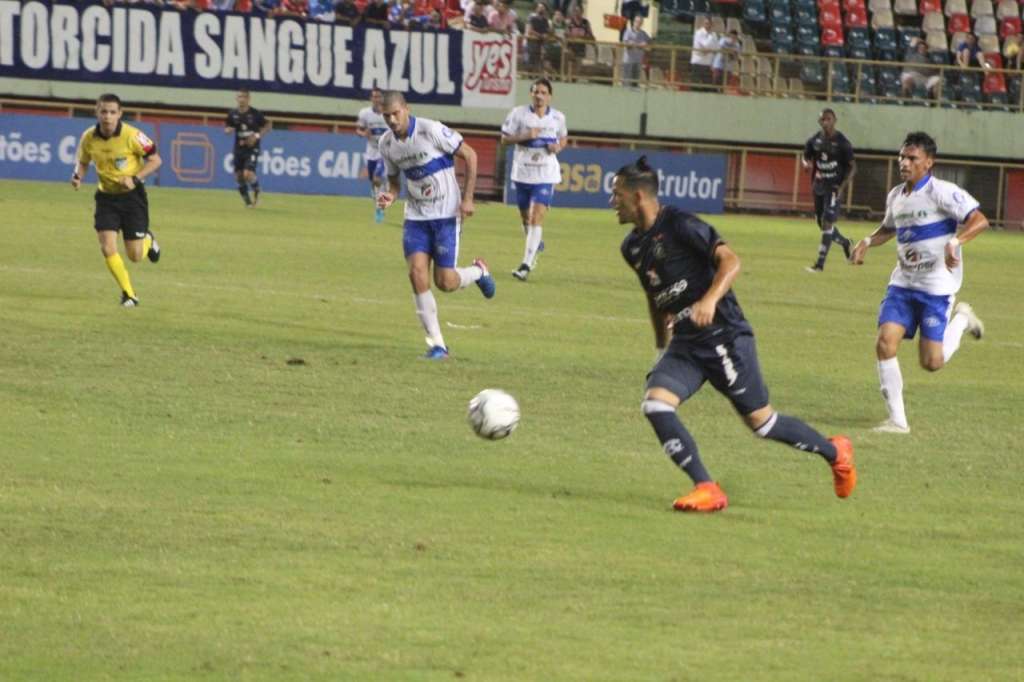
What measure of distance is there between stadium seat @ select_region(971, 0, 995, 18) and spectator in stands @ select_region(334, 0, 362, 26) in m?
17.0

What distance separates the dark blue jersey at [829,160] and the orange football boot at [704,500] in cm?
1871

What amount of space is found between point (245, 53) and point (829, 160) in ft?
56.5

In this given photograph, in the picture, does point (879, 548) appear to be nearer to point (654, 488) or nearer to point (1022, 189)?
point (654, 488)

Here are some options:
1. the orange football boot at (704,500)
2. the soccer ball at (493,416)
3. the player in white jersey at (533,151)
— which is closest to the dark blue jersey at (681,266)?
the orange football boot at (704,500)

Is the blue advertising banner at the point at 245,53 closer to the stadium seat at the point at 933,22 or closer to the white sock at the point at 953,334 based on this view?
the stadium seat at the point at 933,22

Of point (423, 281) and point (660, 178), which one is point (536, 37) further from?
point (423, 281)

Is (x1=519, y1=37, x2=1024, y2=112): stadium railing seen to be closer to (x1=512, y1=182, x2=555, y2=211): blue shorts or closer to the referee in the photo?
(x1=512, y1=182, x2=555, y2=211): blue shorts

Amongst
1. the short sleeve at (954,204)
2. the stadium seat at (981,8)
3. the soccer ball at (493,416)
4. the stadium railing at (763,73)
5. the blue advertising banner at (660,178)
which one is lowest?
the blue advertising banner at (660,178)

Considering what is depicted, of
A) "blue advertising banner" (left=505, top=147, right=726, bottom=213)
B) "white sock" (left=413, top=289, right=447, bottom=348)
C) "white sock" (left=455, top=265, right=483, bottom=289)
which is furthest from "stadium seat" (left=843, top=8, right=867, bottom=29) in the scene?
"white sock" (left=413, top=289, right=447, bottom=348)

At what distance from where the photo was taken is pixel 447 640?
681 cm

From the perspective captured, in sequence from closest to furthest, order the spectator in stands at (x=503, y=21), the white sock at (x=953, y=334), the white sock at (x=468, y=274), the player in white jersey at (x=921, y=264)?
the player in white jersey at (x=921, y=264), the white sock at (x=953, y=334), the white sock at (x=468, y=274), the spectator in stands at (x=503, y=21)

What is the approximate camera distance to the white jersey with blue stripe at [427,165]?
50.2 feet

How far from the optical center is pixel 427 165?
15508 millimetres

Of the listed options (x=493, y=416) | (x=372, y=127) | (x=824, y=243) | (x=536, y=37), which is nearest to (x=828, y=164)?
(x=824, y=243)
